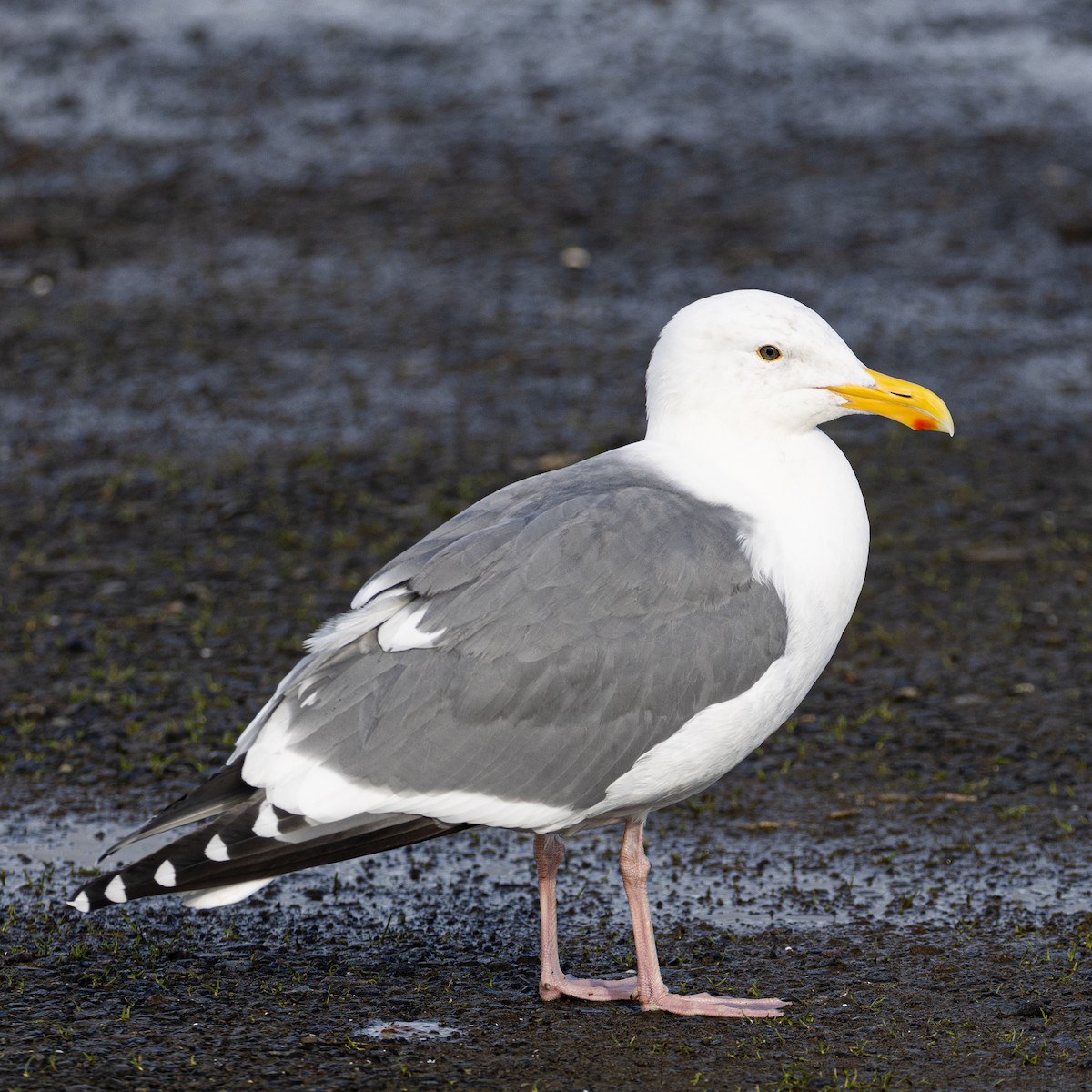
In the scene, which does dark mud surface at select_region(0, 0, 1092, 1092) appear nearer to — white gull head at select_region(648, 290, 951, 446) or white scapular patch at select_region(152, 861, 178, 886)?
white scapular patch at select_region(152, 861, 178, 886)

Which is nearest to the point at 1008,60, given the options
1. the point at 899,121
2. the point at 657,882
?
the point at 899,121

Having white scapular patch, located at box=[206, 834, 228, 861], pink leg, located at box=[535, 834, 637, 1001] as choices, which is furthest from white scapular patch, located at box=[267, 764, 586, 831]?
pink leg, located at box=[535, 834, 637, 1001]

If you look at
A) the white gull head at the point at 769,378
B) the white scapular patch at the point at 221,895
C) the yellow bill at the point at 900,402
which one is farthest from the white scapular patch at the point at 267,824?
the yellow bill at the point at 900,402

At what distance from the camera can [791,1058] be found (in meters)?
4.61

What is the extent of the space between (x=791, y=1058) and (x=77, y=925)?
229cm

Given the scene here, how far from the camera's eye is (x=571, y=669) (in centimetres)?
468

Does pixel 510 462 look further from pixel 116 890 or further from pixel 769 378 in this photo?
pixel 116 890

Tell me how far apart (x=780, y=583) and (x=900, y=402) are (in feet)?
2.38

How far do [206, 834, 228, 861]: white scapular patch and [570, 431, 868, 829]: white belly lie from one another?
1019 millimetres

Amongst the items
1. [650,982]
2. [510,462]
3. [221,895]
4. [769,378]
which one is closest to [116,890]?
[221,895]

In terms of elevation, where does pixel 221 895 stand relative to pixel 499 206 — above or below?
below

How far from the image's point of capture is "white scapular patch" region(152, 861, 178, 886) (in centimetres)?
441

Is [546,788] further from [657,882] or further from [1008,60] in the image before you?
[1008,60]

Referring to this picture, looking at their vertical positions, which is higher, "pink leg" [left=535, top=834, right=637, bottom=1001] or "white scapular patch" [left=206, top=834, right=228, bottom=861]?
"white scapular patch" [left=206, top=834, right=228, bottom=861]
